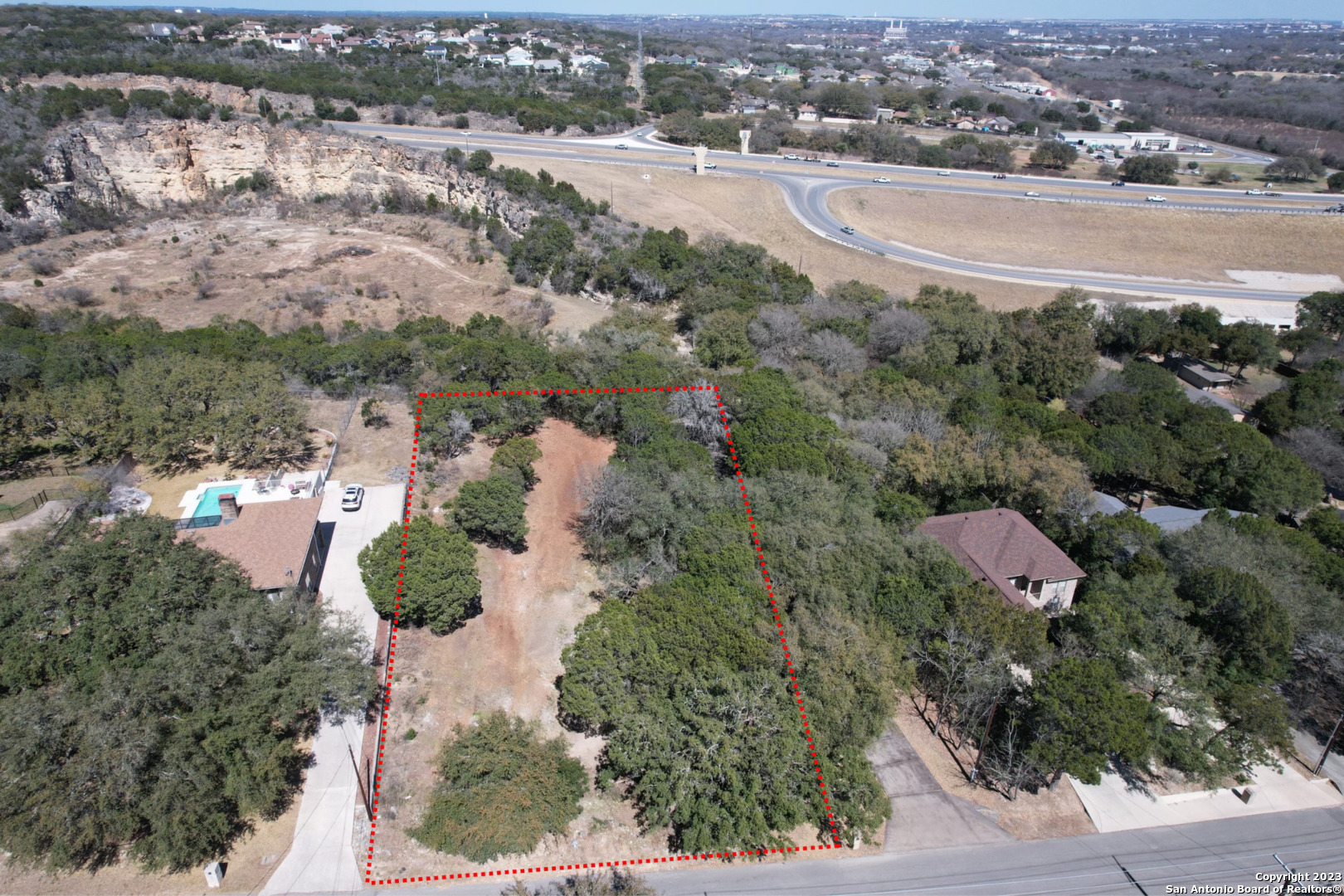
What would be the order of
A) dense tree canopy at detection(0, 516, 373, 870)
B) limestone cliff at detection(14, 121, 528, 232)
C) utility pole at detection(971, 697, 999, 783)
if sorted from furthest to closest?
limestone cliff at detection(14, 121, 528, 232) < utility pole at detection(971, 697, 999, 783) < dense tree canopy at detection(0, 516, 373, 870)

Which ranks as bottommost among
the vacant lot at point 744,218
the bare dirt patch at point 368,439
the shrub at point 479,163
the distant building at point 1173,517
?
the bare dirt patch at point 368,439

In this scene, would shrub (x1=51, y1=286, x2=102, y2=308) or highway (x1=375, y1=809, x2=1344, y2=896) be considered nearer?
highway (x1=375, y1=809, x2=1344, y2=896)

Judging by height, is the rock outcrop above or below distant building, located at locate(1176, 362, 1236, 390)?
above

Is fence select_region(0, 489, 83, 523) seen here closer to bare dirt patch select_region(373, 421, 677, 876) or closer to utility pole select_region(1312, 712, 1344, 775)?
bare dirt patch select_region(373, 421, 677, 876)

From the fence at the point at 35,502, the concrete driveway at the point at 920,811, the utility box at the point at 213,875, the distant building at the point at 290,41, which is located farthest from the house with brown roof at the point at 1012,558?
the distant building at the point at 290,41

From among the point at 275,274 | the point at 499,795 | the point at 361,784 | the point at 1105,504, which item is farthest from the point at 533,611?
the point at 275,274

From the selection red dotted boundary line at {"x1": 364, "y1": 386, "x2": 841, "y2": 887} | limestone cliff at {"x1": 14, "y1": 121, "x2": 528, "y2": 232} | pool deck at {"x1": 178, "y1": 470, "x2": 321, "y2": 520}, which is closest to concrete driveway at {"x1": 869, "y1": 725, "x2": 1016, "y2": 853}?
red dotted boundary line at {"x1": 364, "y1": 386, "x2": 841, "y2": 887}

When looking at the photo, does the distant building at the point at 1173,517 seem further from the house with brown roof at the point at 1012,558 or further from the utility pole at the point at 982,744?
the utility pole at the point at 982,744

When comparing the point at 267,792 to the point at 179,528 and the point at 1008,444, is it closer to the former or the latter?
the point at 179,528
